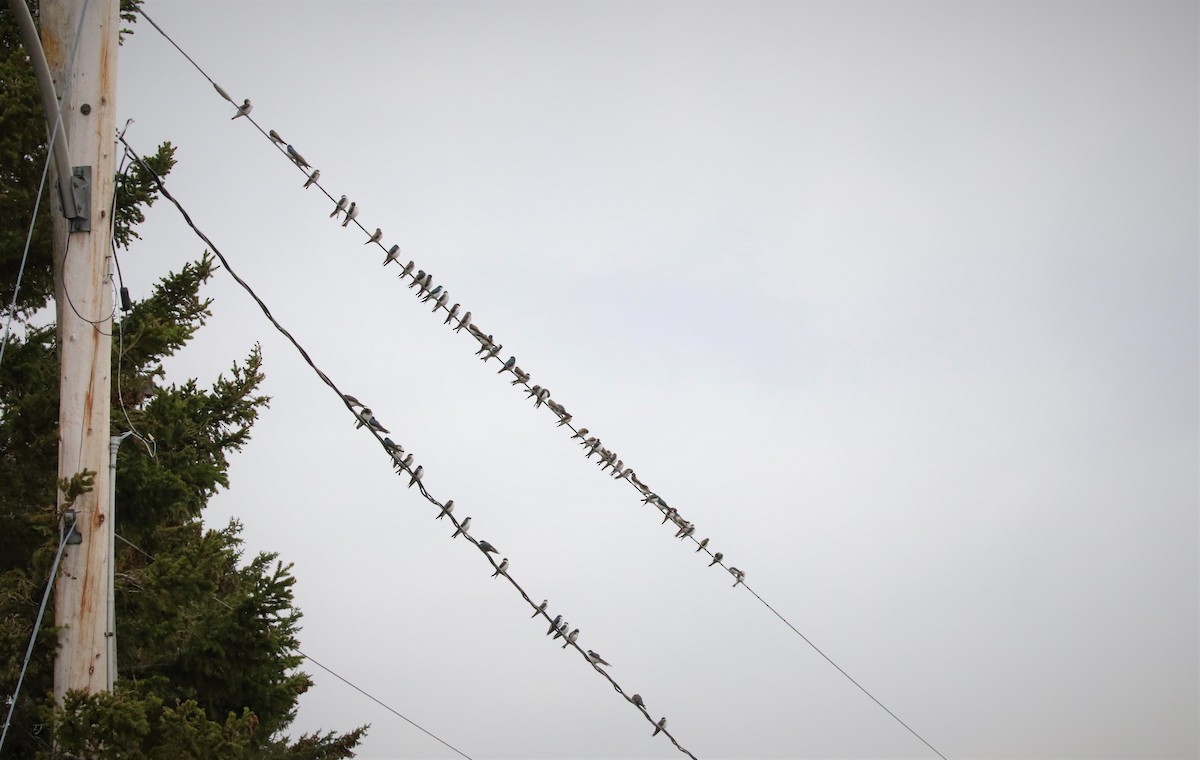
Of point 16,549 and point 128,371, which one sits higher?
point 128,371

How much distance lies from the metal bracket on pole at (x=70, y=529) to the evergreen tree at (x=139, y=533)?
0.75 feet

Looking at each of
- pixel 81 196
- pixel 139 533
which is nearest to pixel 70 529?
pixel 81 196

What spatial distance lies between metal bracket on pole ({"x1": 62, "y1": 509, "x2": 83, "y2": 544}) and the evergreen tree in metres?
0.23

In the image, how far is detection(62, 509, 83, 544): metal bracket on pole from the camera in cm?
454

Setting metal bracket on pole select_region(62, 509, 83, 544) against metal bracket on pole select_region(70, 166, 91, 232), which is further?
metal bracket on pole select_region(70, 166, 91, 232)

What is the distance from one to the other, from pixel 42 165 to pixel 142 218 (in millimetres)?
805

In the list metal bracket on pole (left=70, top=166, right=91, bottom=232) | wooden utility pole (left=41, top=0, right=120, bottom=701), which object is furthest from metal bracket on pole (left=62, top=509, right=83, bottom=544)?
metal bracket on pole (left=70, top=166, right=91, bottom=232)

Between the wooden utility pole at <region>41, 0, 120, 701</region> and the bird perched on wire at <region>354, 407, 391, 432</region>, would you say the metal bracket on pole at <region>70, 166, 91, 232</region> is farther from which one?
the bird perched on wire at <region>354, 407, 391, 432</region>

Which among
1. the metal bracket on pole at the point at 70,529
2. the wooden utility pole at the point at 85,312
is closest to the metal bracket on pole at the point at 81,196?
the wooden utility pole at the point at 85,312

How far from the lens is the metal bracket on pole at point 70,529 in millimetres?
4539

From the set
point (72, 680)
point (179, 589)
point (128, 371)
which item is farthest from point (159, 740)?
point (128, 371)

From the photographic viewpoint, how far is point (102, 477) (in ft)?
15.4

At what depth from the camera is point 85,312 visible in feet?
15.5

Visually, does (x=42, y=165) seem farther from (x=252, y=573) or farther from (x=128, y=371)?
(x=252, y=573)
